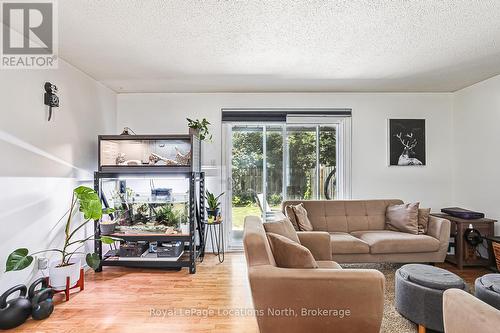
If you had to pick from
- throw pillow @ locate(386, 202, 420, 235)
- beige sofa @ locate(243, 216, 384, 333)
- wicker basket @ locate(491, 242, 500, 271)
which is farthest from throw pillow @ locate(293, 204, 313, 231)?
wicker basket @ locate(491, 242, 500, 271)

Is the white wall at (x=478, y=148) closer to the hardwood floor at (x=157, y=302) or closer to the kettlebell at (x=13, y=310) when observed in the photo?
the hardwood floor at (x=157, y=302)

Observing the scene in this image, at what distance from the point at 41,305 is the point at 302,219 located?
8.77ft

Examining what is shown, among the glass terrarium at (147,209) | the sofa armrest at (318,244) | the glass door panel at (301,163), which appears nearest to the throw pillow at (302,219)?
the sofa armrest at (318,244)

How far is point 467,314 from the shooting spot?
1095 mm

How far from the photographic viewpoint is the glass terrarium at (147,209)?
3.49 m

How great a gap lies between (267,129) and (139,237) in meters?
2.40

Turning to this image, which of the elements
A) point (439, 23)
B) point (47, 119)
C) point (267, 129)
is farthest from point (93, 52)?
point (439, 23)

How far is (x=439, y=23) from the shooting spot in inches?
88.7

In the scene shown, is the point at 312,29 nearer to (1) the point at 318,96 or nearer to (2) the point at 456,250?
(1) the point at 318,96

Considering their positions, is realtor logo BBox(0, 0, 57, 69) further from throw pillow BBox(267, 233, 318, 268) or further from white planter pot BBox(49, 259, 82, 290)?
throw pillow BBox(267, 233, 318, 268)

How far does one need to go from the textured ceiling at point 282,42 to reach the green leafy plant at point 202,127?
0.53m

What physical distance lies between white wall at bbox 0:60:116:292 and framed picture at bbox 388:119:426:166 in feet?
14.2

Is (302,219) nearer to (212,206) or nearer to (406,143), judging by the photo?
(212,206)

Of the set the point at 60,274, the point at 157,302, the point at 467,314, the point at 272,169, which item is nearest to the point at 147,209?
the point at 60,274
